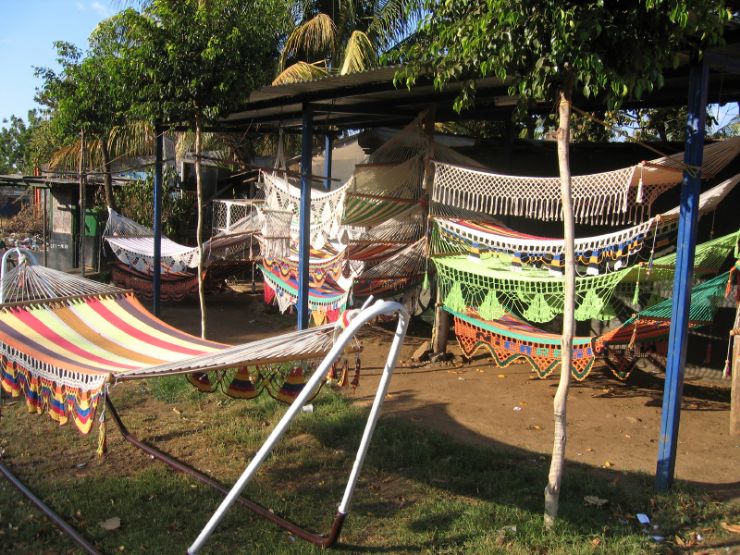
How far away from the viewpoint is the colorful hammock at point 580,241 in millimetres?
4078

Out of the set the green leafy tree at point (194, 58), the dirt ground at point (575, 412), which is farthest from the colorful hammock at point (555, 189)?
the green leafy tree at point (194, 58)

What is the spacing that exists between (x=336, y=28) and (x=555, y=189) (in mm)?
6419

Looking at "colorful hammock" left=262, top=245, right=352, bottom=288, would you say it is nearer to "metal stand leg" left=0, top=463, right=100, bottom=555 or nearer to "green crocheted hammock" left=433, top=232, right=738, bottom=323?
"green crocheted hammock" left=433, top=232, right=738, bottom=323

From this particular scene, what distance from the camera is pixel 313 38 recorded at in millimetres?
9695

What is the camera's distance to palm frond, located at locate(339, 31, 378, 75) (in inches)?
337

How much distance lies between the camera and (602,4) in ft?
7.95

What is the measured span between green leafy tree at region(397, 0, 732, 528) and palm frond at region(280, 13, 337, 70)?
7.22 m

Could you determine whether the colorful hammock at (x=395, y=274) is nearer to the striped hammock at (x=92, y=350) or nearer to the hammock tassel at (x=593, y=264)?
the hammock tassel at (x=593, y=264)

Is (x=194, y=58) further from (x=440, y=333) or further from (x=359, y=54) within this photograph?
(x=359, y=54)

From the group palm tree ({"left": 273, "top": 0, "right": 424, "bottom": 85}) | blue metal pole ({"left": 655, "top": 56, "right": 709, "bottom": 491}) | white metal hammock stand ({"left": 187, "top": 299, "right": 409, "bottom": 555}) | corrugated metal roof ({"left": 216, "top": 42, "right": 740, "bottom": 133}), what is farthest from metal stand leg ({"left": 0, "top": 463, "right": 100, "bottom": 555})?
palm tree ({"left": 273, "top": 0, "right": 424, "bottom": 85})

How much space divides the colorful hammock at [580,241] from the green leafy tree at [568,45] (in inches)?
58.5

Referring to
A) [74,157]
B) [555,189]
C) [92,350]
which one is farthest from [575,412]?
[74,157]

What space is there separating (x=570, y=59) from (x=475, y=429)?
2.46m

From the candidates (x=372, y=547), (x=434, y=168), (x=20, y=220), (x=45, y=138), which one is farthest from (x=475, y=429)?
(x=20, y=220)
